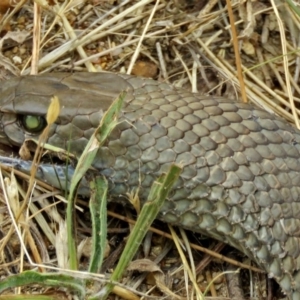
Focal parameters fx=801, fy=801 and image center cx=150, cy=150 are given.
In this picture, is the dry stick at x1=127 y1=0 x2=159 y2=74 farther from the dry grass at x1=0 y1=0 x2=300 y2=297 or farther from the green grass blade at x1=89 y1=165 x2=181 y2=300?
the green grass blade at x1=89 y1=165 x2=181 y2=300

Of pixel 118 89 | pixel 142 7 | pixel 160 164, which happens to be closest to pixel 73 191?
pixel 160 164

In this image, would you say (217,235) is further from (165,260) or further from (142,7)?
(142,7)

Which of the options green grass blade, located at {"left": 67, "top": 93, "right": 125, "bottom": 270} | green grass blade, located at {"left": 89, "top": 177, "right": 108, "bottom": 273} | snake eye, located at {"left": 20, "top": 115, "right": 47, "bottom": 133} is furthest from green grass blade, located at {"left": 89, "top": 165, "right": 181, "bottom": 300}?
snake eye, located at {"left": 20, "top": 115, "right": 47, "bottom": 133}

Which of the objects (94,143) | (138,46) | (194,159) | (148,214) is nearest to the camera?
(148,214)

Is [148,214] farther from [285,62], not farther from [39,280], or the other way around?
[285,62]

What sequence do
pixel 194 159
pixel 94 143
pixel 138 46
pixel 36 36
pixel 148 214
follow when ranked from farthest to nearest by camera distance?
pixel 138 46 → pixel 36 36 → pixel 194 159 → pixel 94 143 → pixel 148 214

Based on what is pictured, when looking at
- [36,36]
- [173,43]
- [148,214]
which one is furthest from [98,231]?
[173,43]

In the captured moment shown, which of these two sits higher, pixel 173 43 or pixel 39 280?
pixel 173 43
